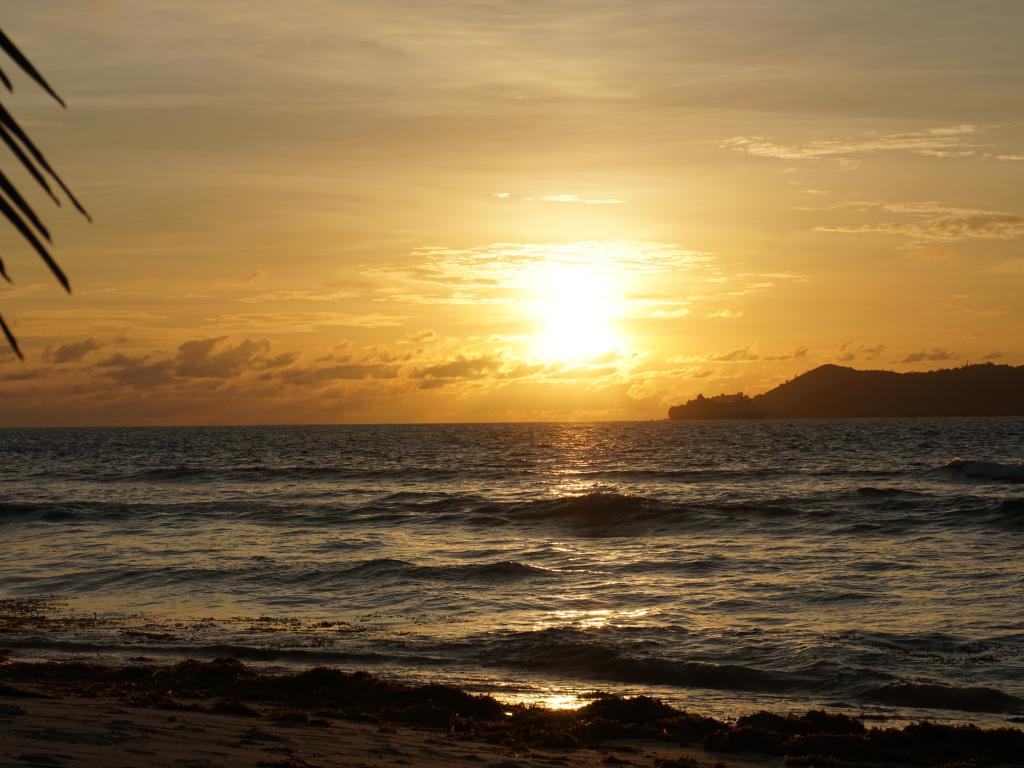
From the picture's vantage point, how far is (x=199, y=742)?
33.9ft

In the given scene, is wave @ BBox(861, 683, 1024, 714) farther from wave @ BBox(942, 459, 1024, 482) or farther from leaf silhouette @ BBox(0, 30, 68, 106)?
wave @ BBox(942, 459, 1024, 482)

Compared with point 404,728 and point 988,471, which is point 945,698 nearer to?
point 404,728

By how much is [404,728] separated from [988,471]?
2151 inches

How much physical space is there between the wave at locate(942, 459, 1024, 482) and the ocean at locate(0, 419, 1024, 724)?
4.06m

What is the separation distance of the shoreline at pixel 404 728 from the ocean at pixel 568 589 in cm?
168

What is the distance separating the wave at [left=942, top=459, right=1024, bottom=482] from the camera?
58.2 m

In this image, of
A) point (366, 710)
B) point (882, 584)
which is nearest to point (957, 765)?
point (366, 710)

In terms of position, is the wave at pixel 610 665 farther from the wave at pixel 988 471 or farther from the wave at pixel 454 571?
the wave at pixel 988 471

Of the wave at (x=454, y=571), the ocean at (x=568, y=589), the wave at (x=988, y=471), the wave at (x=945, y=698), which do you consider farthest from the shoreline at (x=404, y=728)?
the wave at (x=988, y=471)

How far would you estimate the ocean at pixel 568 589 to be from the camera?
15.9 m

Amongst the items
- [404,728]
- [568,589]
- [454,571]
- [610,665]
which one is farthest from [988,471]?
[404,728]

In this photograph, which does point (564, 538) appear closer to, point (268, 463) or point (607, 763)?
point (607, 763)

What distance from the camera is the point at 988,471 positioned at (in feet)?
193

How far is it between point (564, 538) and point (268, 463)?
52243mm
